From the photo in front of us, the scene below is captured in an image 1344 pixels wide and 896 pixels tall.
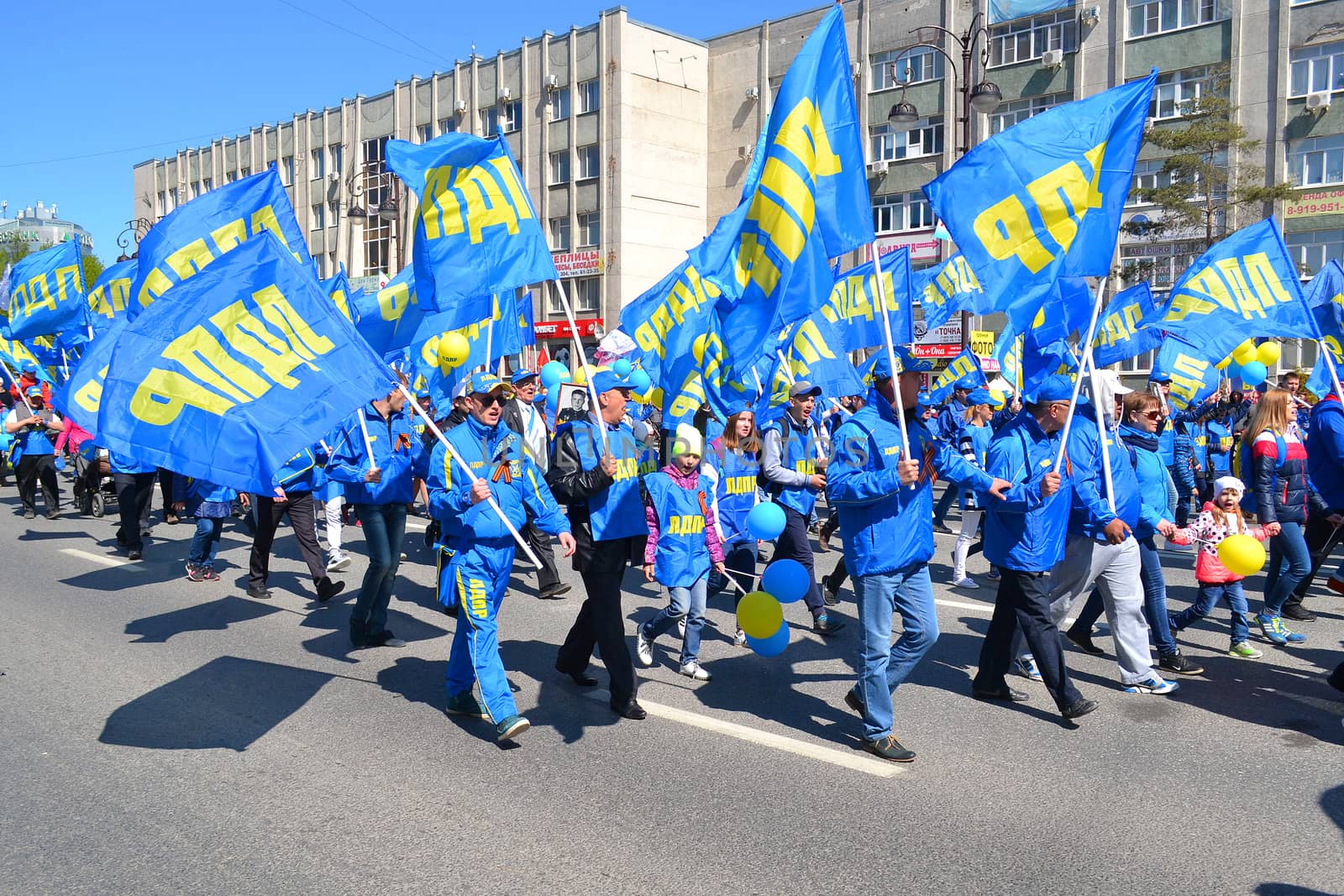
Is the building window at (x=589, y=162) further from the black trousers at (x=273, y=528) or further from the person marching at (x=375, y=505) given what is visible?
the person marching at (x=375, y=505)

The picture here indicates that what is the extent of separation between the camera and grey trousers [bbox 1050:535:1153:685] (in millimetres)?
6191

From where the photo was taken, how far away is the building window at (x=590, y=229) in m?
45.3

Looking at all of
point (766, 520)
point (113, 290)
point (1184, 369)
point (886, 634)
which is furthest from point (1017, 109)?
point (886, 634)

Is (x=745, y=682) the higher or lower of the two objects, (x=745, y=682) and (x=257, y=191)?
the lower

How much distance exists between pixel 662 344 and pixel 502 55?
1640 inches

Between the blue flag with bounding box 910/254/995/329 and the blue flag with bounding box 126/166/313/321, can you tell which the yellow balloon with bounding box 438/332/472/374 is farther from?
the blue flag with bounding box 910/254/995/329

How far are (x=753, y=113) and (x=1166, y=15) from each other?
654 inches

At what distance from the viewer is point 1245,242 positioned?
8.49m

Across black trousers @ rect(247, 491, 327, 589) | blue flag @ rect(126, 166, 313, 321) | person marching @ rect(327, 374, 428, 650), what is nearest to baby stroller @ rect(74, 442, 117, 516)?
blue flag @ rect(126, 166, 313, 321)

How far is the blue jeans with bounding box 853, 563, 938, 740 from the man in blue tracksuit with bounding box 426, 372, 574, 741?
5.22 ft

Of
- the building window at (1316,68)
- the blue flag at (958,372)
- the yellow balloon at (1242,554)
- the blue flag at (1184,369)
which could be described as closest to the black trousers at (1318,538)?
the yellow balloon at (1242,554)

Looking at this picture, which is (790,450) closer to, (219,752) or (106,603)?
(219,752)

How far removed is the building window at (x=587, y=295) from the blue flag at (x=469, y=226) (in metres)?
38.0

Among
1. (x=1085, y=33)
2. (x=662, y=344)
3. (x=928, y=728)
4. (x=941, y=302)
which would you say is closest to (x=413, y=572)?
(x=662, y=344)
